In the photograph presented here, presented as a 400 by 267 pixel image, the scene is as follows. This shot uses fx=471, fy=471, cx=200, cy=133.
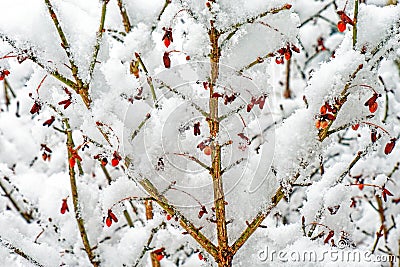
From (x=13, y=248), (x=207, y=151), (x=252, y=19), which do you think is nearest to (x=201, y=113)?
(x=207, y=151)

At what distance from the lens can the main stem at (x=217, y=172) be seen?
1.24m

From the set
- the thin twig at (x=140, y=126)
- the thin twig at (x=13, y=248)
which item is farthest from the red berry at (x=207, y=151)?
the thin twig at (x=13, y=248)

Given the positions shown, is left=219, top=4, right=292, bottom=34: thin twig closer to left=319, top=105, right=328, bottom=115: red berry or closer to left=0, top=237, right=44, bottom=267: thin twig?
left=319, top=105, right=328, bottom=115: red berry

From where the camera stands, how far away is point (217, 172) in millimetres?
1312

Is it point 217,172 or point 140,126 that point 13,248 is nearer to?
point 140,126

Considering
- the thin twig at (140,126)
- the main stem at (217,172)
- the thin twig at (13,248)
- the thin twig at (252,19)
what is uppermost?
the thin twig at (252,19)

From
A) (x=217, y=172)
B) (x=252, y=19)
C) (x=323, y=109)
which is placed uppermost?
(x=252, y=19)

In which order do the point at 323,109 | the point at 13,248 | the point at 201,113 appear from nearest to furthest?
the point at 323,109
the point at 201,113
the point at 13,248

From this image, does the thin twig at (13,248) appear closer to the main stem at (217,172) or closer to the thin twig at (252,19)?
the main stem at (217,172)

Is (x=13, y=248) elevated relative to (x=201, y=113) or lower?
lower

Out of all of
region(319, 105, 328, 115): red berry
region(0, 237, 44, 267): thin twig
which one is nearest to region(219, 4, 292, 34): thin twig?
region(319, 105, 328, 115): red berry

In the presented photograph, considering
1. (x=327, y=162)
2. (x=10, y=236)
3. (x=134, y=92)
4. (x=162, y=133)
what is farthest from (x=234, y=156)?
(x=327, y=162)

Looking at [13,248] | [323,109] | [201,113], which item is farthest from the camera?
[13,248]

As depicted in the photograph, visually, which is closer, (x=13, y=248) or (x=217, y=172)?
(x=217, y=172)
